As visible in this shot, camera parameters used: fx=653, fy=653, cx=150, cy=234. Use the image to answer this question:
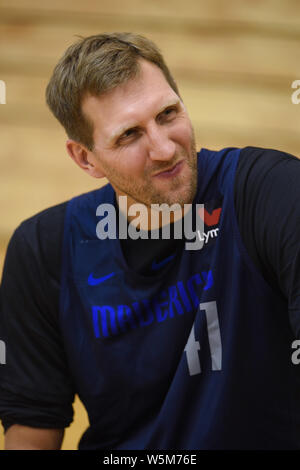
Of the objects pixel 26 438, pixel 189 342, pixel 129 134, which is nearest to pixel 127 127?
pixel 129 134

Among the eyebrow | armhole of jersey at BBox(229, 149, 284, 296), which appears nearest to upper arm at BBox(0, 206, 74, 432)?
the eyebrow

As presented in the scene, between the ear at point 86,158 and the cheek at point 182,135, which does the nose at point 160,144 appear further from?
the ear at point 86,158

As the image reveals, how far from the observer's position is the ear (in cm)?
142

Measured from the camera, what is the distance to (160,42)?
3.57 meters

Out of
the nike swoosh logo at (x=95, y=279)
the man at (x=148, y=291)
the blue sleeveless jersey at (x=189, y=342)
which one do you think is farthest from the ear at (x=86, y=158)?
the nike swoosh logo at (x=95, y=279)

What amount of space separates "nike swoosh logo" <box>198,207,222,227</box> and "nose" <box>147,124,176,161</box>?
0.44ft

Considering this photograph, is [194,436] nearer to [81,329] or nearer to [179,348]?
[179,348]

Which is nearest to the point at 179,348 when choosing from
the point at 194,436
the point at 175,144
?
the point at 194,436

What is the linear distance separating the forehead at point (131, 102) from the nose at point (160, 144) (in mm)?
31

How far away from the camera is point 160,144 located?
1.25m

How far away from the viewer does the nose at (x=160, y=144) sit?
125 cm

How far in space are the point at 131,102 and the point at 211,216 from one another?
0.89 feet

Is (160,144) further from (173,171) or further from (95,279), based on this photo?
(95,279)

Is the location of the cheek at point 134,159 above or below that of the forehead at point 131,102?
below
